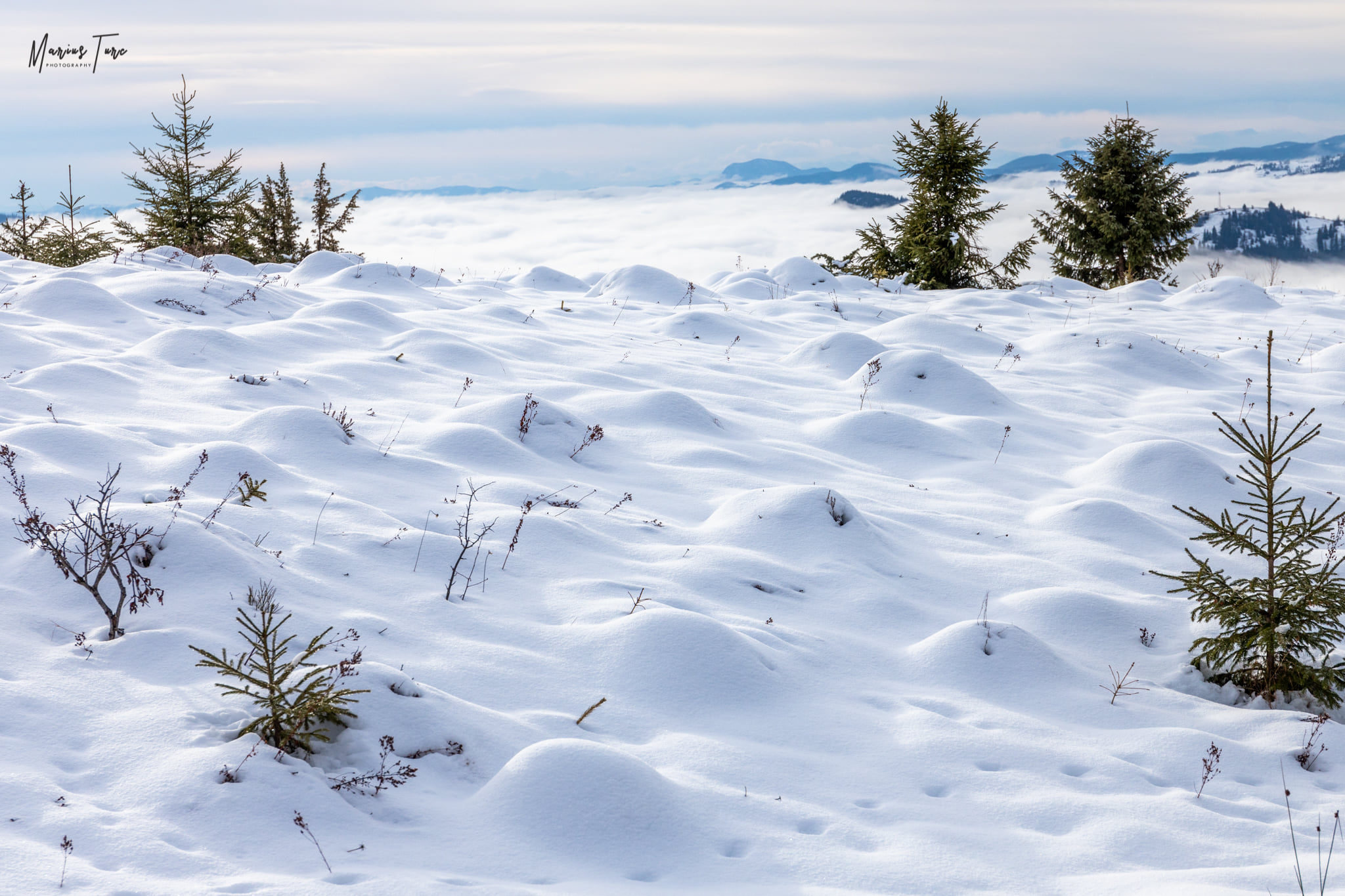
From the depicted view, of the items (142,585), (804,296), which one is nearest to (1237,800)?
(142,585)

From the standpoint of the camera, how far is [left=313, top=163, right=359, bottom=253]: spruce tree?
93.9 ft

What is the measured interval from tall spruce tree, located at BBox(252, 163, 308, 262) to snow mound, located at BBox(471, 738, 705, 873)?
28.4 metres

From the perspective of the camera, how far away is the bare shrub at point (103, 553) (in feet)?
12.6

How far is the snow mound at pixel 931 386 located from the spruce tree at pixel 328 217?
2377 cm

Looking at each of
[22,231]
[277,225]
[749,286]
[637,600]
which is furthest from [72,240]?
[637,600]

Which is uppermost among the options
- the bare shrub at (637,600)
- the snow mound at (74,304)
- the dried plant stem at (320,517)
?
the snow mound at (74,304)

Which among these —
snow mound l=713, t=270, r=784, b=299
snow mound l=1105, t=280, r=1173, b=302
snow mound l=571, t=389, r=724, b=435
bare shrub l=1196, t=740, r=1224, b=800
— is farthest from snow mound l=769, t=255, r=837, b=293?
bare shrub l=1196, t=740, r=1224, b=800

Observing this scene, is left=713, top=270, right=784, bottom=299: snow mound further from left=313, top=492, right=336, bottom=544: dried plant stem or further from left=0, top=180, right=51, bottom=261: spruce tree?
left=0, top=180, right=51, bottom=261: spruce tree

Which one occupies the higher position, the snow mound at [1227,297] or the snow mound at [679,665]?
the snow mound at [1227,297]

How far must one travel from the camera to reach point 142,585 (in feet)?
13.4

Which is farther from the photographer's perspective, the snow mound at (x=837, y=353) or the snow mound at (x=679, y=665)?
the snow mound at (x=837, y=353)

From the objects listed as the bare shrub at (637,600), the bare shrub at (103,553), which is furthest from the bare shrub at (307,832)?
the bare shrub at (637,600)

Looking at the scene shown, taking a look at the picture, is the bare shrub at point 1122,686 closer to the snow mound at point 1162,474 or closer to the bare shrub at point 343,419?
the snow mound at point 1162,474

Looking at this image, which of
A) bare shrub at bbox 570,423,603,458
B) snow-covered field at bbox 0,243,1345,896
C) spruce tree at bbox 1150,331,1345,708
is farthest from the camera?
bare shrub at bbox 570,423,603,458
